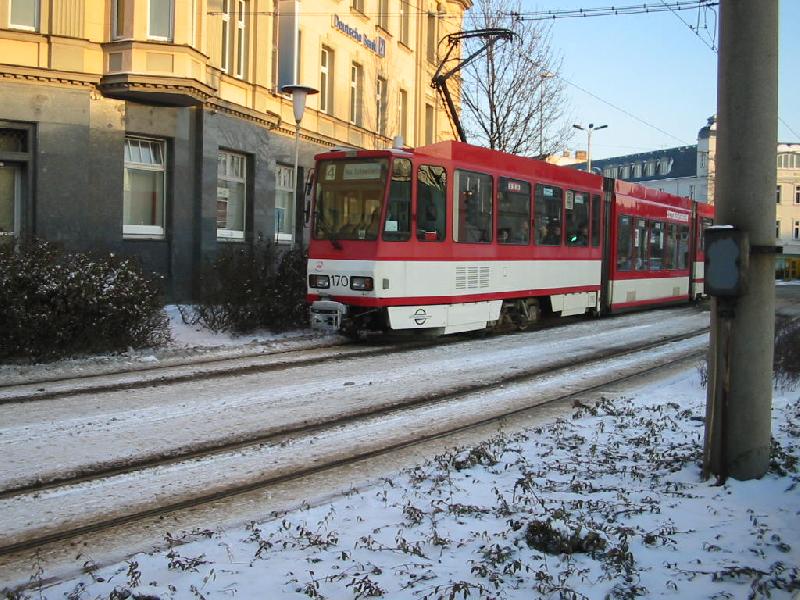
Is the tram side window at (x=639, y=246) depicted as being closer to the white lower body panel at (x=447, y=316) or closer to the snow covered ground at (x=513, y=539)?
the white lower body panel at (x=447, y=316)

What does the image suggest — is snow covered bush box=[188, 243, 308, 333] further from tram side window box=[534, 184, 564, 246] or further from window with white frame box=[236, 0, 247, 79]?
window with white frame box=[236, 0, 247, 79]

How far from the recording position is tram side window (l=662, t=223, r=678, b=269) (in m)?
23.3

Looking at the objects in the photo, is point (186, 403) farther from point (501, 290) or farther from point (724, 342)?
point (501, 290)

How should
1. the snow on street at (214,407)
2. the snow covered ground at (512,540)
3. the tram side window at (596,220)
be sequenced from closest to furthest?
the snow covered ground at (512,540) < the snow on street at (214,407) < the tram side window at (596,220)

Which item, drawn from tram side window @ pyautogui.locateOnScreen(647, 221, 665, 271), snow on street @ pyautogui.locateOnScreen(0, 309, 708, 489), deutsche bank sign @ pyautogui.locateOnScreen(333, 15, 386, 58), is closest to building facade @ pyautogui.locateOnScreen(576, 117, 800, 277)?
deutsche bank sign @ pyautogui.locateOnScreen(333, 15, 386, 58)

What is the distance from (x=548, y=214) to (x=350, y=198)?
5.20m

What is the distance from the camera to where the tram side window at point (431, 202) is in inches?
512

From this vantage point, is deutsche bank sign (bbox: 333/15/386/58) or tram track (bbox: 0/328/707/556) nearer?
tram track (bbox: 0/328/707/556)

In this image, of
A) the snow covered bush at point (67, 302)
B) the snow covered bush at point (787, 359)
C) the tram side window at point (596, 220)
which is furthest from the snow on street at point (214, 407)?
the tram side window at point (596, 220)

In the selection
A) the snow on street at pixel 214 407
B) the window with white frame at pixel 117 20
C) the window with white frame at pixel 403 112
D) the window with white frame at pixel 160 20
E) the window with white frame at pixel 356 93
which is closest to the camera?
the snow on street at pixel 214 407

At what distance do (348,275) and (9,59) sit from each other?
30.0 feet

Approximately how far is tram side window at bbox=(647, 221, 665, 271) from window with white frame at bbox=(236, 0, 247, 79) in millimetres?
11567

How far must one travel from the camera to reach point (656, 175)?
315 feet

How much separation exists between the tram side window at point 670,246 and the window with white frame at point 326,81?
1099cm
